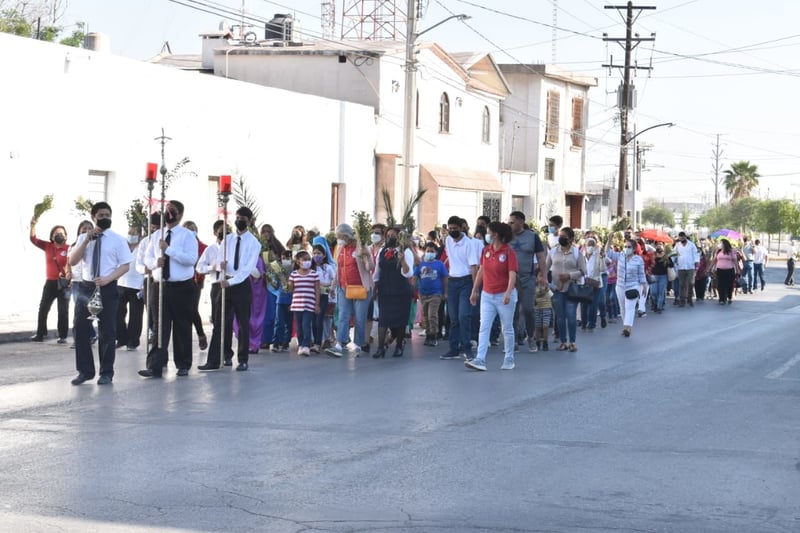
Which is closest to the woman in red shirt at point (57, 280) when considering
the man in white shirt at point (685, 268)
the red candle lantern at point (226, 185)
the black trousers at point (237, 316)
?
the red candle lantern at point (226, 185)

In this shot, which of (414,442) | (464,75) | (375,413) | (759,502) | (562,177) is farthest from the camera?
(562,177)

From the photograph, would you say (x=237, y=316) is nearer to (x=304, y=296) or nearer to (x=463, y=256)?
(x=304, y=296)

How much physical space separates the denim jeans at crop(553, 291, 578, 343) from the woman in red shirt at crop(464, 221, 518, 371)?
115 inches

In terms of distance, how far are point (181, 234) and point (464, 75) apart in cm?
3008

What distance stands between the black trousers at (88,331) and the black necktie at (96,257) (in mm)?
122

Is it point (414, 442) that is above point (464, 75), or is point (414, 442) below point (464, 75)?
below

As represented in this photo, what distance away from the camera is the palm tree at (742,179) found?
12888cm

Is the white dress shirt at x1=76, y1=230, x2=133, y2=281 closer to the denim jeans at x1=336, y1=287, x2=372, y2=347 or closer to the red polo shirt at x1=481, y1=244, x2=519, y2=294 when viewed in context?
the denim jeans at x1=336, y1=287, x2=372, y2=347

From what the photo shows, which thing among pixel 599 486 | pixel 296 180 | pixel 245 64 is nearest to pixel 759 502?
pixel 599 486

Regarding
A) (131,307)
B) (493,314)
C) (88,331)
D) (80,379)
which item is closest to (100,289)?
(88,331)

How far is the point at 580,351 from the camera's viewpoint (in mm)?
18141

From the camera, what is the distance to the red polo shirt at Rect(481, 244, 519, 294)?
594 inches

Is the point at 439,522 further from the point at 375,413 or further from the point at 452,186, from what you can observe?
the point at 452,186

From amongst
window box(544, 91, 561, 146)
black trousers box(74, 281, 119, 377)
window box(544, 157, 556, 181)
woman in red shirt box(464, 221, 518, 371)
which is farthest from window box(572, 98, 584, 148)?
black trousers box(74, 281, 119, 377)
